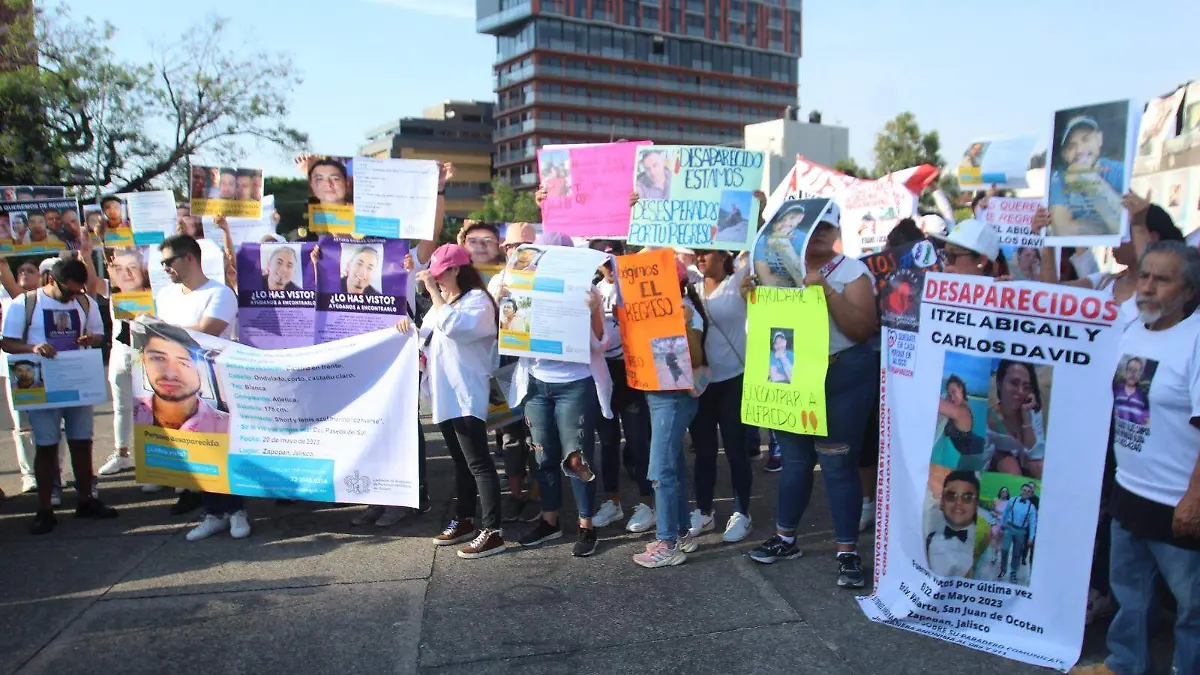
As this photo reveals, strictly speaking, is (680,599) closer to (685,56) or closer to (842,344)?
(842,344)

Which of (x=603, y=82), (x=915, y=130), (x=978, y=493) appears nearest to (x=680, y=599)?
(x=978, y=493)

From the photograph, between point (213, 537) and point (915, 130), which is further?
point (915, 130)

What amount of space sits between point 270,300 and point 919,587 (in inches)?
177

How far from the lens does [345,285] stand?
5.66m

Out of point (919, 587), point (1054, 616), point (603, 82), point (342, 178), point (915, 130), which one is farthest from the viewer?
point (603, 82)

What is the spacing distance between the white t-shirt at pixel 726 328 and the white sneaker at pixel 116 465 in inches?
210

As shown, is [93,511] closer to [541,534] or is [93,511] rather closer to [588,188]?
[541,534]

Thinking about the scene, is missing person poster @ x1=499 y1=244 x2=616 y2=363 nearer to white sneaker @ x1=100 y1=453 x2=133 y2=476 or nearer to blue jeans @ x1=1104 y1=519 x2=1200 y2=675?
blue jeans @ x1=1104 y1=519 x2=1200 y2=675

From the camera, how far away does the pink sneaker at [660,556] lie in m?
4.65

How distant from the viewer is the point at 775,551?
4613 mm

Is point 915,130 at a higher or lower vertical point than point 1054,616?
higher

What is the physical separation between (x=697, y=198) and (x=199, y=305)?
330cm

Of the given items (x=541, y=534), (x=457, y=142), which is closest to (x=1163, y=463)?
(x=541, y=534)

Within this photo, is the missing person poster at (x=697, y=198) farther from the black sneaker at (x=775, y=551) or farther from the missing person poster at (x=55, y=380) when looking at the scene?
the missing person poster at (x=55, y=380)
